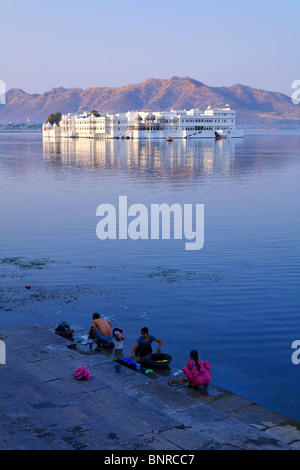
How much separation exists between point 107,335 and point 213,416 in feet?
11.9

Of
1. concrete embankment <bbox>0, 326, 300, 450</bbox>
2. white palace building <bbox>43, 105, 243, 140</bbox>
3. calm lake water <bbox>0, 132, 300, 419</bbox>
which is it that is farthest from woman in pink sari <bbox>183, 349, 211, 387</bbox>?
white palace building <bbox>43, 105, 243, 140</bbox>

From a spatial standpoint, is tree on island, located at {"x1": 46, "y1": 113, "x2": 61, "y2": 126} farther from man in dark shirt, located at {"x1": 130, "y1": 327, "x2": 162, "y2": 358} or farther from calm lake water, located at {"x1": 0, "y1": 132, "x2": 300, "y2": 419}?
man in dark shirt, located at {"x1": 130, "y1": 327, "x2": 162, "y2": 358}

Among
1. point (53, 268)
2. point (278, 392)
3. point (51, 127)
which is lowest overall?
point (278, 392)

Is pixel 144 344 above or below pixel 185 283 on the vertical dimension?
below

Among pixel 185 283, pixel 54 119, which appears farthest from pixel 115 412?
pixel 54 119

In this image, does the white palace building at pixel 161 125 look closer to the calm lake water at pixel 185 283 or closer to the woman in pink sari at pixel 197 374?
the calm lake water at pixel 185 283

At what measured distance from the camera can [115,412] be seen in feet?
26.5

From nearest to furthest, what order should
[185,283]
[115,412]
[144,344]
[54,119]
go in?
1. [115,412]
2. [144,344]
3. [185,283]
4. [54,119]

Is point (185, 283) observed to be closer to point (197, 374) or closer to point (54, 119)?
point (197, 374)

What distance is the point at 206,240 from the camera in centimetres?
2125

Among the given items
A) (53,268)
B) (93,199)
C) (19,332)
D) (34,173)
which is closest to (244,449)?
(19,332)

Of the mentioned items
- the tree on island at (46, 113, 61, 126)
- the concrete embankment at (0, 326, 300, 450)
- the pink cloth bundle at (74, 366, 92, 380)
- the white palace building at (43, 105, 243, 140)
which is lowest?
the concrete embankment at (0, 326, 300, 450)

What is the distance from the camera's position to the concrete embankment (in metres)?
7.12

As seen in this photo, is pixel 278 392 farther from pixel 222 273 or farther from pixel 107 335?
pixel 222 273
